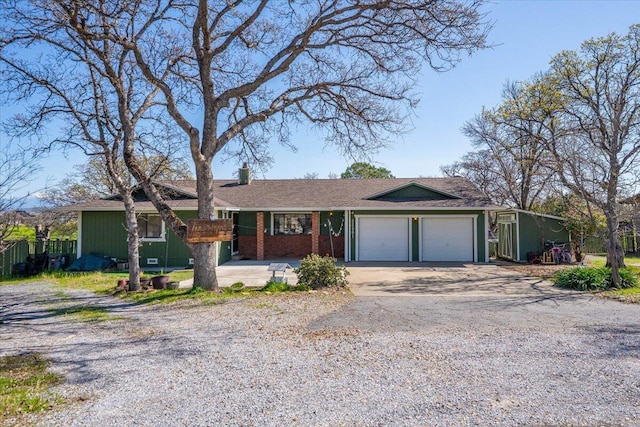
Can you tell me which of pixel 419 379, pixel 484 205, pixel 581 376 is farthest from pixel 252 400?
pixel 484 205

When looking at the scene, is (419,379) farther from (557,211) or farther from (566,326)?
(557,211)

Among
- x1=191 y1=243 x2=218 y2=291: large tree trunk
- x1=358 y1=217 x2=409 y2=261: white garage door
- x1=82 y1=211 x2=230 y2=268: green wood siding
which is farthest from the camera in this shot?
x1=358 y1=217 x2=409 y2=261: white garage door

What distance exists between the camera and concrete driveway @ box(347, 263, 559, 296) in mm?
10508

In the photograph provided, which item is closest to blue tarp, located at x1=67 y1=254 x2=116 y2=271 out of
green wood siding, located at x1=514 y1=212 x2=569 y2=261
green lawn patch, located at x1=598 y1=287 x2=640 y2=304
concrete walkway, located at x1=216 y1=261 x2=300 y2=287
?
concrete walkway, located at x1=216 y1=261 x2=300 y2=287

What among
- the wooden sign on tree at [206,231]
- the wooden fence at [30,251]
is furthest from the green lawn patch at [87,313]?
the wooden fence at [30,251]

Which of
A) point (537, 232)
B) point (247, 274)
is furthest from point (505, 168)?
point (247, 274)

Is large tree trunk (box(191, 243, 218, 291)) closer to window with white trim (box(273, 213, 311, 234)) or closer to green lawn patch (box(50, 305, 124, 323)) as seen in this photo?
green lawn patch (box(50, 305, 124, 323))

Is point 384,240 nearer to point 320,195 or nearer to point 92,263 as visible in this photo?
point 320,195

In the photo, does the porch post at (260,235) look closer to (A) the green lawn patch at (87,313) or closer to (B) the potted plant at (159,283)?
(B) the potted plant at (159,283)

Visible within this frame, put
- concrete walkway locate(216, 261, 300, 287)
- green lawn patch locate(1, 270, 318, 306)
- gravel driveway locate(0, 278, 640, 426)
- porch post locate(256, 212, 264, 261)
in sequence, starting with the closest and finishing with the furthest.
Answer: gravel driveway locate(0, 278, 640, 426), green lawn patch locate(1, 270, 318, 306), concrete walkway locate(216, 261, 300, 287), porch post locate(256, 212, 264, 261)

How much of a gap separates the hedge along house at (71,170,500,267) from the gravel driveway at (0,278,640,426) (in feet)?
24.2

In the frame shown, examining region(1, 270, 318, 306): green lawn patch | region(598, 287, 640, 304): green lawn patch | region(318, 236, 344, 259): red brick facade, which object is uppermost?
region(318, 236, 344, 259): red brick facade

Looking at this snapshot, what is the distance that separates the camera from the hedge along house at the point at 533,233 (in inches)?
679

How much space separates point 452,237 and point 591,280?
7.14 metres
